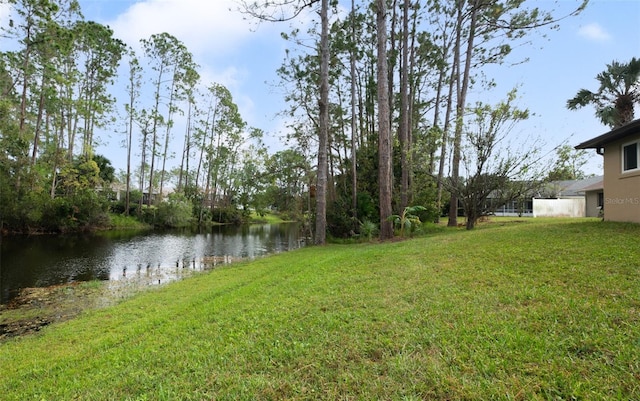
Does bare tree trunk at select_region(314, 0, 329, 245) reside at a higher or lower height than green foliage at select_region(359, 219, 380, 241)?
higher

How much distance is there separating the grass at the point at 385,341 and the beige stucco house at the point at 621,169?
378cm

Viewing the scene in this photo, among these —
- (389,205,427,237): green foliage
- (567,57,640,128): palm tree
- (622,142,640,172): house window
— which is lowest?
(389,205,427,237): green foliage

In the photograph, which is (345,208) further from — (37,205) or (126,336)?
(37,205)

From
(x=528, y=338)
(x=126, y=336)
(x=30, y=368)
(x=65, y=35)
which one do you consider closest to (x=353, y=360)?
(x=528, y=338)

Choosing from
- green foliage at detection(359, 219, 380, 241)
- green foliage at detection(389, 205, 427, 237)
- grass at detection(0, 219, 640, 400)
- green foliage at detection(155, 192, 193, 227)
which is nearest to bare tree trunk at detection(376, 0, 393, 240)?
green foliage at detection(389, 205, 427, 237)

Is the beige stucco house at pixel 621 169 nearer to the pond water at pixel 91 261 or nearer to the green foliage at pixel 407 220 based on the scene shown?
the green foliage at pixel 407 220

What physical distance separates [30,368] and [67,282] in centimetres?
714

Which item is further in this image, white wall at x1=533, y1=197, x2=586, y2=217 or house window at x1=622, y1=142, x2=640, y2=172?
white wall at x1=533, y1=197, x2=586, y2=217

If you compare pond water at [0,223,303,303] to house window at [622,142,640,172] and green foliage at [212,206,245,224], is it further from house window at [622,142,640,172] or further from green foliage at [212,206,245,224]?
green foliage at [212,206,245,224]

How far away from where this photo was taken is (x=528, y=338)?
259 centimetres

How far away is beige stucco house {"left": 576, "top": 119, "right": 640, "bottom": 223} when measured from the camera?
25.5 ft

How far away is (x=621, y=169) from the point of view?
820 cm

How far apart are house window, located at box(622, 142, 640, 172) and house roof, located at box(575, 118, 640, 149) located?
320mm

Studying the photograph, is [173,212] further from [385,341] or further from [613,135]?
[613,135]
